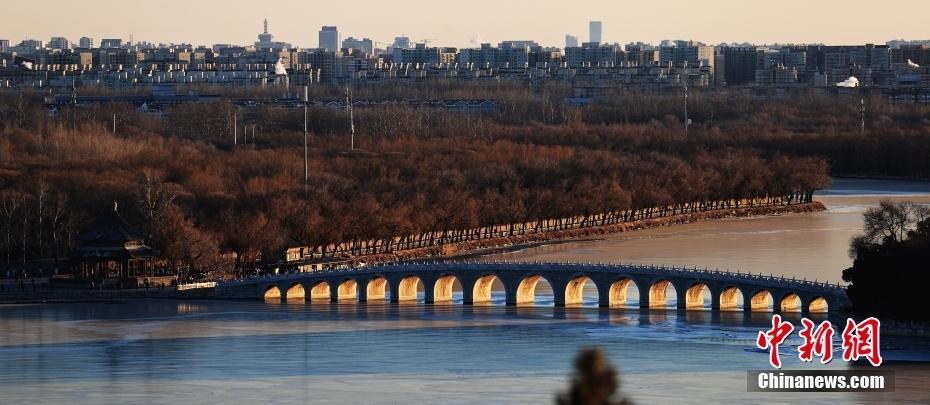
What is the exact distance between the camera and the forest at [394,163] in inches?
2119

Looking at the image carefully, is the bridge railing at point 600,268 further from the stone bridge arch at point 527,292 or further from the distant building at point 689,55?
the distant building at point 689,55

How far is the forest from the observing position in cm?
5381

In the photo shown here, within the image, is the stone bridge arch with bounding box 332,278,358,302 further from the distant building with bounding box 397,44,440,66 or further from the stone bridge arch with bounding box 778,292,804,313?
the distant building with bounding box 397,44,440,66

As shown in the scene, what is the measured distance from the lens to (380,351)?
37375 mm

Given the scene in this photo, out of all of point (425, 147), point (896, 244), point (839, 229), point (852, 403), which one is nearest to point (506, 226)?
point (839, 229)

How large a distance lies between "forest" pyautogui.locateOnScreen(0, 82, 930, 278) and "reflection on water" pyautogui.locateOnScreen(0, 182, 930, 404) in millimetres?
6632

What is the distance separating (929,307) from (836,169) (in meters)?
52.6

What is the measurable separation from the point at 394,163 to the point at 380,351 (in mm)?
36276

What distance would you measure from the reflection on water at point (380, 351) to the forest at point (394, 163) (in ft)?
21.8

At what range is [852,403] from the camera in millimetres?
31266

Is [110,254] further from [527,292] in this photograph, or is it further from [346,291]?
[527,292]

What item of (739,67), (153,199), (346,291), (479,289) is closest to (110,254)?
(346,291)
